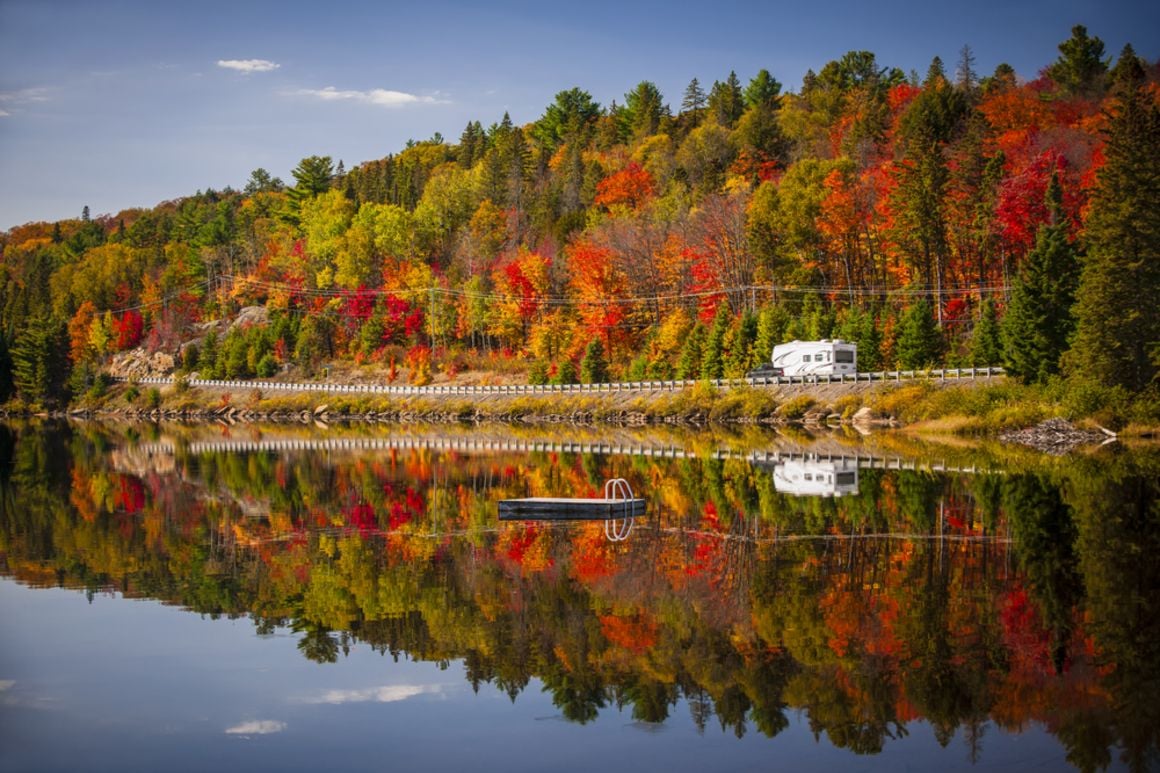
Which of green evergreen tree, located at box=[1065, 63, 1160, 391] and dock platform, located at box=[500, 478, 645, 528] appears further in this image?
green evergreen tree, located at box=[1065, 63, 1160, 391]

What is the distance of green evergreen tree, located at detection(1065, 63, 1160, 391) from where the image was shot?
1855 inches

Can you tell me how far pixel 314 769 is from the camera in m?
11.6

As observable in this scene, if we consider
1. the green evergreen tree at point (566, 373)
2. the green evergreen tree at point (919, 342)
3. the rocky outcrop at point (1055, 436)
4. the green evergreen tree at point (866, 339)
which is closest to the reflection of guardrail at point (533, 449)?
A: the rocky outcrop at point (1055, 436)

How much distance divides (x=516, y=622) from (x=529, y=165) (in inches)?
5451

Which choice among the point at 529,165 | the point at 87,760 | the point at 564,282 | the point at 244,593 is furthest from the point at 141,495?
the point at 529,165

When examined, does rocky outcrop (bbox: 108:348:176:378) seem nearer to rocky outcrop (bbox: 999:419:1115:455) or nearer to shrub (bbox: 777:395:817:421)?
shrub (bbox: 777:395:817:421)

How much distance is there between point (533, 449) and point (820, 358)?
2484cm

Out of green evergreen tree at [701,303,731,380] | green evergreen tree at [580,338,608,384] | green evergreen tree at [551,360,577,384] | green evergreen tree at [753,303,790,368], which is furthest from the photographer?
green evergreen tree at [551,360,577,384]

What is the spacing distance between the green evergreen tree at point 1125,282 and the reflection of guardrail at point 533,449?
1254cm

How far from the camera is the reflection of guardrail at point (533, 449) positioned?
39.6 metres

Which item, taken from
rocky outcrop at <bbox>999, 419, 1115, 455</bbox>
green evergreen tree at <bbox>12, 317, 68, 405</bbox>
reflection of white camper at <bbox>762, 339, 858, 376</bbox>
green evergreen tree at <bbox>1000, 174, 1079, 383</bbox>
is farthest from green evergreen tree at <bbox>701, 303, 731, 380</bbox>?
green evergreen tree at <bbox>12, 317, 68, 405</bbox>

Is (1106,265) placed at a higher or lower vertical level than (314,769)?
higher

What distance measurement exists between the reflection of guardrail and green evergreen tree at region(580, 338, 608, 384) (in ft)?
75.6

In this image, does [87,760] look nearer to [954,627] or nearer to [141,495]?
[954,627]
